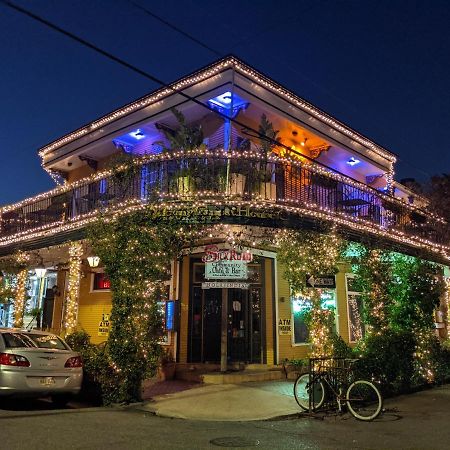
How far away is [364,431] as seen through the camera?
7918 mm

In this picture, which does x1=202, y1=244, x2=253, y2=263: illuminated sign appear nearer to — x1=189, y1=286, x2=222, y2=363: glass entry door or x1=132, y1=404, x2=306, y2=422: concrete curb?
x1=189, y1=286, x2=222, y2=363: glass entry door

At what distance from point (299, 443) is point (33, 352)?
17.1ft

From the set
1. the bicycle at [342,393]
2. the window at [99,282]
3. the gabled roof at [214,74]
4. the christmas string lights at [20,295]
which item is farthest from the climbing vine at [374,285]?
the christmas string lights at [20,295]

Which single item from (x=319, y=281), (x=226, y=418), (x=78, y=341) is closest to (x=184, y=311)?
(x=78, y=341)

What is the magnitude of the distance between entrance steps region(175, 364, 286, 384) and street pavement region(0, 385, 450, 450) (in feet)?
7.90

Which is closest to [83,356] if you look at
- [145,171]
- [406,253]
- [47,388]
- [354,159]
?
[47,388]

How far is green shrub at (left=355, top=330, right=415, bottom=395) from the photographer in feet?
36.5

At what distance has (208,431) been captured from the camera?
7.87 m

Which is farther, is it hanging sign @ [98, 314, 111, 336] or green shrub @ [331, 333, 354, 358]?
hanging sign @ [98, 314, 111, 336]

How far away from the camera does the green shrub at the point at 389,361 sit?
11125 mm

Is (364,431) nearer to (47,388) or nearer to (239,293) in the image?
(47,388)

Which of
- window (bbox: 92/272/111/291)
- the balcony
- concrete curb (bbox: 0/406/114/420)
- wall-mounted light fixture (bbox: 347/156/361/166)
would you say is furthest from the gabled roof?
concrete curb (bbox: 0/406/114/420)

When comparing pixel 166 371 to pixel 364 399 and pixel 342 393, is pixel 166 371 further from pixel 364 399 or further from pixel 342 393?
pixel 364 399

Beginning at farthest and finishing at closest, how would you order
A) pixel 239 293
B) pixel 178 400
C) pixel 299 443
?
pixel 239 293
pixel 178 400
pixel 299 443
